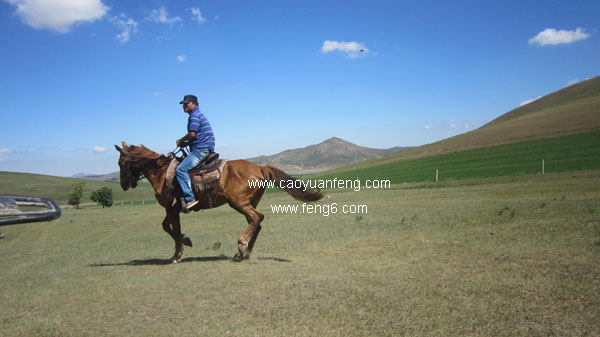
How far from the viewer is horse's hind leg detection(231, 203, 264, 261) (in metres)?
7.98

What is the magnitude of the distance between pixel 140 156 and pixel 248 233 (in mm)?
3069

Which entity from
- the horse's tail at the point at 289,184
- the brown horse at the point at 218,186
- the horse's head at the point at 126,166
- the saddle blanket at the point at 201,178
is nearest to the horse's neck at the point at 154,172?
the brown horse at the point at 218,186

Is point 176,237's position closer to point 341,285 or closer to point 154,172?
point 154,172

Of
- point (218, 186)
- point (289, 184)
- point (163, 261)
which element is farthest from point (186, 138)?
point (163, 261)

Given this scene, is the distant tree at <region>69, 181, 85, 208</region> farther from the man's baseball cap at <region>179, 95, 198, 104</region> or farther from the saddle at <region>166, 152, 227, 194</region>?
the man's baseball cap at <region>179, 95, 198, 104</region>

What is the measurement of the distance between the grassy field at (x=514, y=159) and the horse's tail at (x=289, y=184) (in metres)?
30.7

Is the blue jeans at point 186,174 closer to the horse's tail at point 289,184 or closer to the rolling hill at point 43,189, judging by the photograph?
the horse's tail at point 289,184

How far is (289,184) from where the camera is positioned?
29.2ft

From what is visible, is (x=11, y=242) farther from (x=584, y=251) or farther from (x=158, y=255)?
(x=584, y=251)

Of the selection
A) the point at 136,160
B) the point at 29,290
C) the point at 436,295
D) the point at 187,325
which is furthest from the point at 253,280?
the point at 136,160

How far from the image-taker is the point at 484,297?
4738mm

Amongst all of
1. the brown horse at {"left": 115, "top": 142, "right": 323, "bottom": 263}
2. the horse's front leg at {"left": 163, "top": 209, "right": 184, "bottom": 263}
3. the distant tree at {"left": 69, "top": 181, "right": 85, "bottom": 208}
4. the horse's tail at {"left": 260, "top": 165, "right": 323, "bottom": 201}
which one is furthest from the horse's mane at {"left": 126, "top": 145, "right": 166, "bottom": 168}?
the distant tree at {"left": 69, "top": 181, "right": 85, "bottom": 208}

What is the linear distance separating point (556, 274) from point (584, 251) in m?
1.74

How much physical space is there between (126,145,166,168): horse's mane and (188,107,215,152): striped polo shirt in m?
1.01
